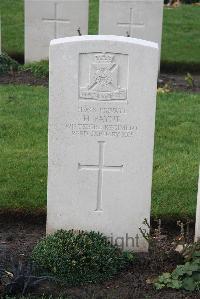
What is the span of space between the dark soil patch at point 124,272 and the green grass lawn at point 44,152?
0.28 m

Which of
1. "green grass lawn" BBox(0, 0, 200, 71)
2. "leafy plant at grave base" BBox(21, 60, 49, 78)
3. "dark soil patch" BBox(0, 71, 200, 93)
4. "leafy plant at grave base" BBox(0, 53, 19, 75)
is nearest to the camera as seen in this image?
"dark soil patch" BBox(0, 71, 200, 93)

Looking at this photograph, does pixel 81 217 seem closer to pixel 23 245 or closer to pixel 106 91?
pixel 23 245

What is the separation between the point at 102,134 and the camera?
5211 mm

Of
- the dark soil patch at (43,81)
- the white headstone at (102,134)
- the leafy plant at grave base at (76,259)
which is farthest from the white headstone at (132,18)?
the leafy plant at grave base at (76,259)

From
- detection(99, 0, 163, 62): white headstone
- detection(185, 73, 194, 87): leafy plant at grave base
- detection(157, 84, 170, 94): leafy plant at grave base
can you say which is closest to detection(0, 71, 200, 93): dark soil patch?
detection(185, 73, 194, 87): leafy plant at grave base

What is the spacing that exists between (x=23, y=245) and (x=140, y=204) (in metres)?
0.98

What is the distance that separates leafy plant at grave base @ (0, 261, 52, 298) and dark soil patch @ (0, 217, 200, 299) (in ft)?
0.32

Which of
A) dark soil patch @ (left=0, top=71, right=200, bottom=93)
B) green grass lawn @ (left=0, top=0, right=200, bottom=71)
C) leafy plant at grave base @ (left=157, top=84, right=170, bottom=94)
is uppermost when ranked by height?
green grass lawn @ (left=0, top=0, right=200, bottom=71)

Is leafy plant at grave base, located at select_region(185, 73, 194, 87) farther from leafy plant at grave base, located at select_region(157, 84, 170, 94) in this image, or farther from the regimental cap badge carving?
the regimental cap badge carving

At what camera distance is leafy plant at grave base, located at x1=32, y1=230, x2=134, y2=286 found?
5.02 metres

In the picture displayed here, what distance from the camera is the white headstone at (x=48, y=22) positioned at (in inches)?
451

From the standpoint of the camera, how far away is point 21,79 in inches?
419

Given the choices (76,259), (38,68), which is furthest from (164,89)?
(76,259)

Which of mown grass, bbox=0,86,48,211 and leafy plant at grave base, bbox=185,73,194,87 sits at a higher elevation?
leafy plant at grave base, bbox=185,73,194,87
